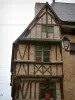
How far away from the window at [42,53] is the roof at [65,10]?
306cm

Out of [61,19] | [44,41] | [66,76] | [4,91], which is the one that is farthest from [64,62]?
[4,91]

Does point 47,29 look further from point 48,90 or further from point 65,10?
point 48,90

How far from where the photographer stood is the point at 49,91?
1609 centimetres

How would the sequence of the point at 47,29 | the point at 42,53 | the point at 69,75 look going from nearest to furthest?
the point at 42,53 → the point at 69,75 → the point at 47,29

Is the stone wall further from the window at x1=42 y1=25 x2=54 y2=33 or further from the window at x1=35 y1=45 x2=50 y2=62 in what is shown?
the window at x1=42 y1=25 x2=54 y2=33

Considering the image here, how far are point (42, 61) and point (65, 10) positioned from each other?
6.26m

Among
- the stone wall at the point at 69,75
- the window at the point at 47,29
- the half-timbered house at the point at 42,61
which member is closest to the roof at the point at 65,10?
the half-timbered house at the point at 42,61

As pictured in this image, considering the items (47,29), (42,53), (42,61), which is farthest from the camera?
(47,29)

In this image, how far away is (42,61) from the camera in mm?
16406

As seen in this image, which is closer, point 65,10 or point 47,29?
point 47,29

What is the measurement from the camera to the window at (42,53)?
1666 cm

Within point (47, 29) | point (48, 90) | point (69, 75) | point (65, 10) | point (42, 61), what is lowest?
point (48, 90)

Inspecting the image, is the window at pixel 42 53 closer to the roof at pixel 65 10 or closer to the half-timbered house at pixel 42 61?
the half-timbered house at pixel 42 61

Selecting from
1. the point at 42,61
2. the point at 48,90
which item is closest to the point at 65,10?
the point at 42,61
